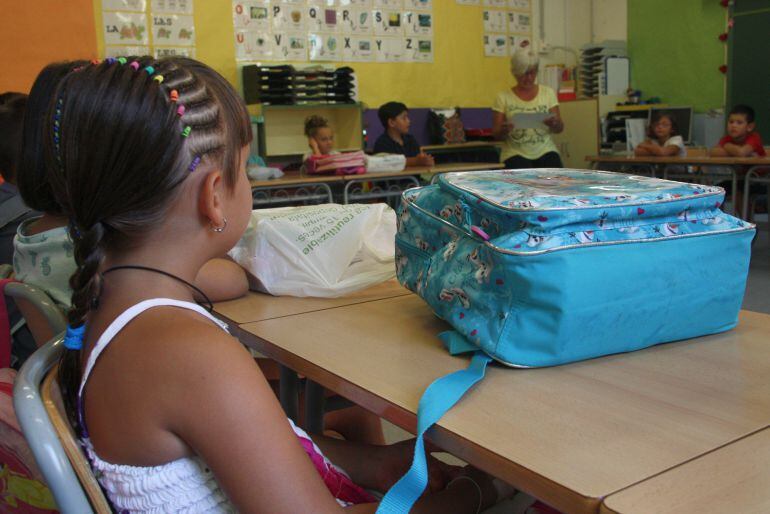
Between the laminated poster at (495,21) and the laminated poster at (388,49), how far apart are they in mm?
1033

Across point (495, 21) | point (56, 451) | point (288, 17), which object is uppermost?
point (495, 21)

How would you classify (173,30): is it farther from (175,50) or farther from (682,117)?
(682,117)

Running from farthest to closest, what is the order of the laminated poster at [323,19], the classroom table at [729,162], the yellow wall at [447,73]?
the yellow wall at [447,73]
the laminated poster at [323,19]
the classroom table at [729,162]

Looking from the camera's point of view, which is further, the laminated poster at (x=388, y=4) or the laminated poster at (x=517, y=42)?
the laminated poster at (x=517, y=42)

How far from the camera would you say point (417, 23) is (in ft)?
23.0

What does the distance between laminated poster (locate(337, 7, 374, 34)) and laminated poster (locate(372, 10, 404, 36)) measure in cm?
7

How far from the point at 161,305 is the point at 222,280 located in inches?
22.5

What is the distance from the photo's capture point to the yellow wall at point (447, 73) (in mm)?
6836

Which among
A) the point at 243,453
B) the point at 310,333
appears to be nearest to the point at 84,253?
the point at 243,453

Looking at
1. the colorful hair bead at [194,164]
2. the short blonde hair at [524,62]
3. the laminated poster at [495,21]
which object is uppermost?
the laminated poster at [495,21]

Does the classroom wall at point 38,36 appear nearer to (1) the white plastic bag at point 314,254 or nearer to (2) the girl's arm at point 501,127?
(2) the girl's arm at point 501,127

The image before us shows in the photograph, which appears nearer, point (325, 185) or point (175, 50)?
point (325, 185)

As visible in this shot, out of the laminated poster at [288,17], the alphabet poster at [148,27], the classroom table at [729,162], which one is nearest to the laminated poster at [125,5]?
the alphabet poster at [148,27]

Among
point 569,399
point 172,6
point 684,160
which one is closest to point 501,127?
point 684,160
